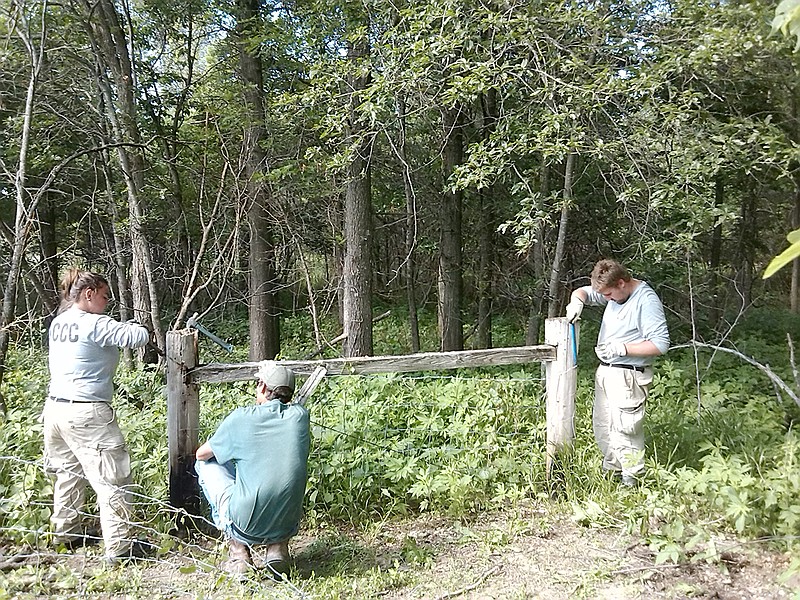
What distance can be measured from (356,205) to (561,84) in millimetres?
3310

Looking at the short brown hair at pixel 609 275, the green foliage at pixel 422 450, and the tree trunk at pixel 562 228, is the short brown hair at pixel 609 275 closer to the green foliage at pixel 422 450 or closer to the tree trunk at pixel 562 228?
the green foliage at pixel 422 450

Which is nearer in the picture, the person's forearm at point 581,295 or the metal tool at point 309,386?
the metal tool at point 309,386

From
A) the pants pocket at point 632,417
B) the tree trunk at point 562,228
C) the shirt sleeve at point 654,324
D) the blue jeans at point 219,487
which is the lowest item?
the blue jeans at point 219,487

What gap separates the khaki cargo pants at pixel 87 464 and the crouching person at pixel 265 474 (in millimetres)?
797

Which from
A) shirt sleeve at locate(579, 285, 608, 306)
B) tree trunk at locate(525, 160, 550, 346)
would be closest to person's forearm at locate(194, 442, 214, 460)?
shirt sleeve at locate(579, 285, 608, 306)

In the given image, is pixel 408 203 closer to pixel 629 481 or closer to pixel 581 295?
pixel 581 295

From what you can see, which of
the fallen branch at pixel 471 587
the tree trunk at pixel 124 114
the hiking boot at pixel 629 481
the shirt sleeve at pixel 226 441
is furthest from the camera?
the tree trunk at pixel 124 114

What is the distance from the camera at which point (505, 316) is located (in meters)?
13.7

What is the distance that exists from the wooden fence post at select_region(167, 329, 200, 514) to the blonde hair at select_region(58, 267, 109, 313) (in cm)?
58

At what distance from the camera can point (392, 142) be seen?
23.3 ft

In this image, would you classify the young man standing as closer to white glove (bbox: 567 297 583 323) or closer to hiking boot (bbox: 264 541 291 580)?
white glove (bbox: 567 297 583 323)

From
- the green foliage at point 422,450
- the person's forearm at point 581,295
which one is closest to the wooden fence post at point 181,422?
the green foliage at point 422,450

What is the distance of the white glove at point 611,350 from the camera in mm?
4551

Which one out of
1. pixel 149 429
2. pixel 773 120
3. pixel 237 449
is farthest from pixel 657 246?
pixel 149 429
